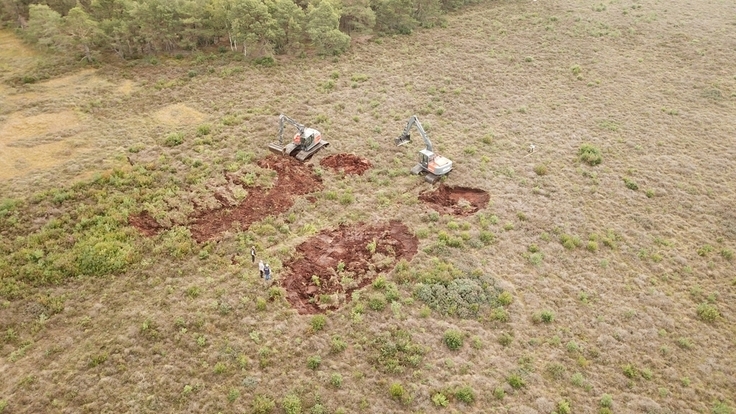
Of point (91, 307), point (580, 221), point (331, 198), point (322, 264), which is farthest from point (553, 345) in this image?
point (91, 307)

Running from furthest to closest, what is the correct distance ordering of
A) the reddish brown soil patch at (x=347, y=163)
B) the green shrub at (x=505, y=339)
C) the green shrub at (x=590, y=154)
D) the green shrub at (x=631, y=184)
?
the green shrub at (x=590, y=154) → the reddish brown soil patch at (x=347, y=163) → the green shrub at (x=631, y=184) → the green shrub at (x=505, y=339)

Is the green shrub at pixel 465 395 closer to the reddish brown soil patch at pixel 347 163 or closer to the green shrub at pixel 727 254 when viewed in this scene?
the reddish brown soil patch at pixel 347 163

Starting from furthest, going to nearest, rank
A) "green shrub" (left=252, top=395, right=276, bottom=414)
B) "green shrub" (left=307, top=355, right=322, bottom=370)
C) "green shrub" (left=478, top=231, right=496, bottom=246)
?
"green shrub" (left=478, top=231, right=496, bottom=246) < "green shrub" (left=307, top=355, right=322, bottom=370) < "green shrub" (left=252, top=395, right=276, bottom=414)

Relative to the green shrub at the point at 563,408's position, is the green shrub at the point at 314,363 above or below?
above

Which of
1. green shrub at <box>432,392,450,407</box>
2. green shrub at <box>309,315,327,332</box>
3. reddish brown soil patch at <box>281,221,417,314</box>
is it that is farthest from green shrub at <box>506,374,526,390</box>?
green shrub at <box>309,315,327,332</box>

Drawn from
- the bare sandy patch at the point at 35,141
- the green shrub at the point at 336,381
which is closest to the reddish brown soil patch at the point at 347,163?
the green shrub at the point at 336,381

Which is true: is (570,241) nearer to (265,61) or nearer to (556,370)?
(556,370)

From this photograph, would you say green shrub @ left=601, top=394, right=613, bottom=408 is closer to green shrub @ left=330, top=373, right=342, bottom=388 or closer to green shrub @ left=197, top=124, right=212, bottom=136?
green shrub @ left=330, top=373, right=342, bottom=388
